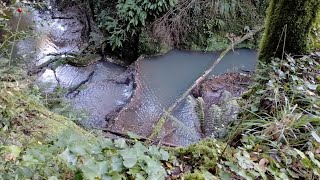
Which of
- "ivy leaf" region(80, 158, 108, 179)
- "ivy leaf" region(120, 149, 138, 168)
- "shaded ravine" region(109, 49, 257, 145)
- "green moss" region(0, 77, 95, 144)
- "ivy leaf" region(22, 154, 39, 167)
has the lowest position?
"shaded ravine" region(109, 49, 257, 145)

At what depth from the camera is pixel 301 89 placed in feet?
8.41

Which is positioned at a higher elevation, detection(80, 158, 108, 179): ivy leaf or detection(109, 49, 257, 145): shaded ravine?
detection(80, 158, 108, 179): ivy leaf

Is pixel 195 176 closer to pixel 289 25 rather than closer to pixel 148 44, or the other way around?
pixel 289 25

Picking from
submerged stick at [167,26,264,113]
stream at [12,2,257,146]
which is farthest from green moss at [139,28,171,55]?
submerged stick at [167,26,264,113]

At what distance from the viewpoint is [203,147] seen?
190 centimetres

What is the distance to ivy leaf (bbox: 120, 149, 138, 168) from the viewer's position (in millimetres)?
1403

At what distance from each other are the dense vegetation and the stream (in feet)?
8.11

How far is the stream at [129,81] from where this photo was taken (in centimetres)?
576

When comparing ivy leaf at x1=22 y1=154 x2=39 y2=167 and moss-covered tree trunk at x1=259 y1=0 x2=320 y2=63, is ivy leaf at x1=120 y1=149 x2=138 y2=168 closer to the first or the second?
ivy leaf at x1=22 y1=154 x2=39 y2=167

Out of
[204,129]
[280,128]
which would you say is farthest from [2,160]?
[204,129]

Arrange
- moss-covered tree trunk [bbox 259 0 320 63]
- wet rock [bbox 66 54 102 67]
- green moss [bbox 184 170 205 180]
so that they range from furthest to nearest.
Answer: wet rock [bbox 66 54 102 67] < moss-covered tree trunk [bbox 259 0 320 63] < green moss [bbox 184 170 205 180]

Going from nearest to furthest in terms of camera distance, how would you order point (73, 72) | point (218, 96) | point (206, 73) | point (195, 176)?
point (195, 176), point (218, 96), point (206, 73), point (73, 72)

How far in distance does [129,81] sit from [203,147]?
17.6 ft

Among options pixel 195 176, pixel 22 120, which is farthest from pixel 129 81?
pixel 195 176
